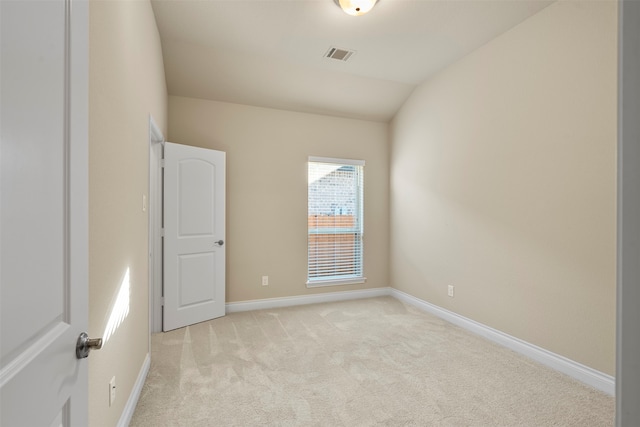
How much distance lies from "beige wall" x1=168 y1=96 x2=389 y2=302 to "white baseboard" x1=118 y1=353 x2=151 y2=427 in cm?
155

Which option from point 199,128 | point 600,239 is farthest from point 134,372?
point 600,239

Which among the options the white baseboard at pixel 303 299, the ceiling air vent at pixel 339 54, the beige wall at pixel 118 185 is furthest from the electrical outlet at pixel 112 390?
the ceiling air vent at pixel 339 54

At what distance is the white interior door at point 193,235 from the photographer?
11.0 feet

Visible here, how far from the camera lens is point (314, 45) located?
10.7 ft

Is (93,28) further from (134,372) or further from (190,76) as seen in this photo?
(190,76)

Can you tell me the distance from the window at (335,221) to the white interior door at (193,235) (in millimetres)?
1247

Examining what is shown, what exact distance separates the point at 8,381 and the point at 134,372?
191cm

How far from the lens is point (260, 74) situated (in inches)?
143

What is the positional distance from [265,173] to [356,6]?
219 centimetres

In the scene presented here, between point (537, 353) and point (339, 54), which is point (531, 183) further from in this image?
point (339, 54)

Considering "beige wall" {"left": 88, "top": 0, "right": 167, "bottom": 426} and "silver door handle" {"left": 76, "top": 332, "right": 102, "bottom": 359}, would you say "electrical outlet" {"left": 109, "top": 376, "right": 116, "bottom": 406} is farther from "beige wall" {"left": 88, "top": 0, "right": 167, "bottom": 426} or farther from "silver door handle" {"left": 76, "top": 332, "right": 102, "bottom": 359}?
"silver door handle" {"left": 76, "top": 332, "right": 102, "bottom": 359}

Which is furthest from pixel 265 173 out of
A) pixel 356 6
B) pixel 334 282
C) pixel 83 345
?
pixel 83 345

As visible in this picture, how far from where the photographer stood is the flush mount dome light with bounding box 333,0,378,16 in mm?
2543

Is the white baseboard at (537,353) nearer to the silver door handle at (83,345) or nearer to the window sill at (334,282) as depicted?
the window sill at (334,282)
